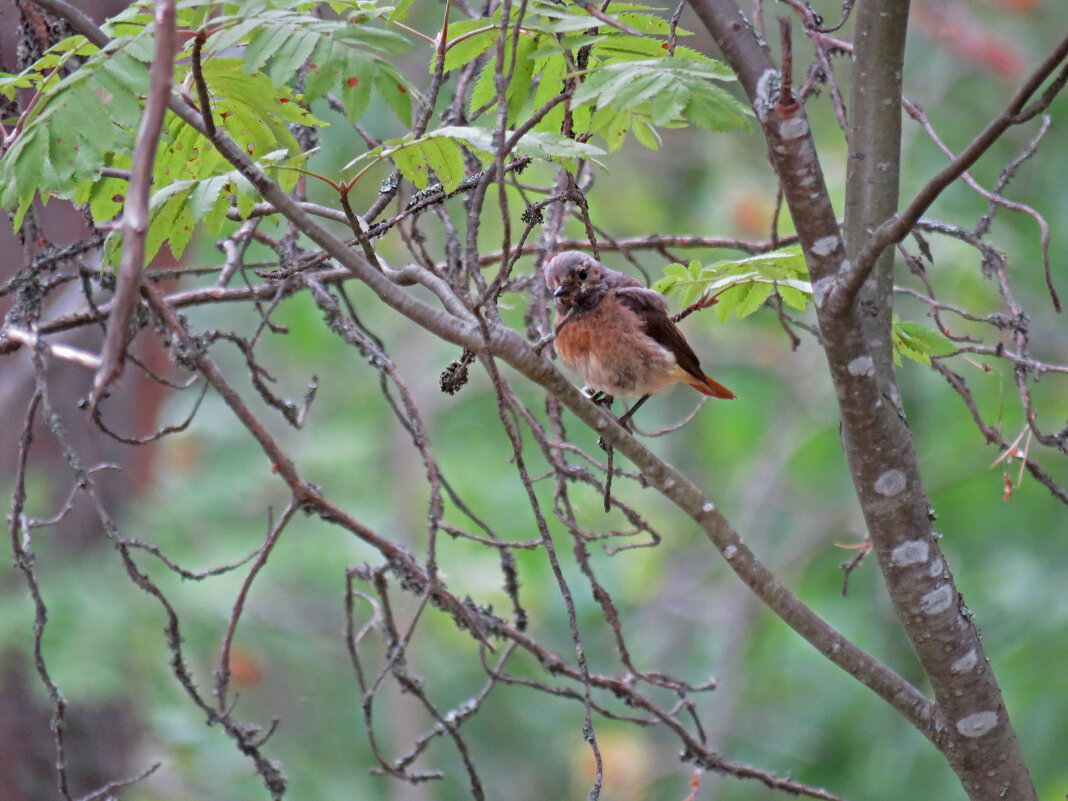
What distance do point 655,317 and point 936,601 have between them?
4.34 ft

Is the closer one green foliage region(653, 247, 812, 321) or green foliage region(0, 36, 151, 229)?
green foliage region(0, 36, 151, 229)

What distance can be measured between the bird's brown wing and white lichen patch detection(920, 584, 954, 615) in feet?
4.09

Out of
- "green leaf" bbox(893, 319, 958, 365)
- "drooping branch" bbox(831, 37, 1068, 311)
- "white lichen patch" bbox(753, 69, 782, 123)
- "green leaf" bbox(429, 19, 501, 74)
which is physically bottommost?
→ "drooping branch" bbox(831, 37, 1068, 311)

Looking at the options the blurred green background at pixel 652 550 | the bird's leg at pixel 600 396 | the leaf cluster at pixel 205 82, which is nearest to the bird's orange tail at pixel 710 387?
the bird's leg at pixel 600 396

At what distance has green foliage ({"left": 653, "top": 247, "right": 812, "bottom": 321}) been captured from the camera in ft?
8.37

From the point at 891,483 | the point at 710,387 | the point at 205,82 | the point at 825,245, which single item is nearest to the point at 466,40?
the point at 205,82

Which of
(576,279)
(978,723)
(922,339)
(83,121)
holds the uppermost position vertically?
(576,279)

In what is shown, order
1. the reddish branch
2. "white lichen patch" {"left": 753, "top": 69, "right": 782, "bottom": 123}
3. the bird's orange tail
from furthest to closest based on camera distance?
the bird's orange tail, "white lichen patch" {"left": 753, "top": 69, "right": 782, "bottom": 123}, the reddish branch

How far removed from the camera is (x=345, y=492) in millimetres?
10367

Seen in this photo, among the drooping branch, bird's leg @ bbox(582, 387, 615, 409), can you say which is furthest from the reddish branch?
bird's leg @ bbox(582, 387, 615, 409)

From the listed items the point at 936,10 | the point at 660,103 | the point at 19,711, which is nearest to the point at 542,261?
the point at 660,103

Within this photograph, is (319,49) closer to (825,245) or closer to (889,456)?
(825,245)

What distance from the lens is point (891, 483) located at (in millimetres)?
2295

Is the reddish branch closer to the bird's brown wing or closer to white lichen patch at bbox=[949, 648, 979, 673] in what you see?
white lichen patch at bbox=[949, 648, 979, 673]
